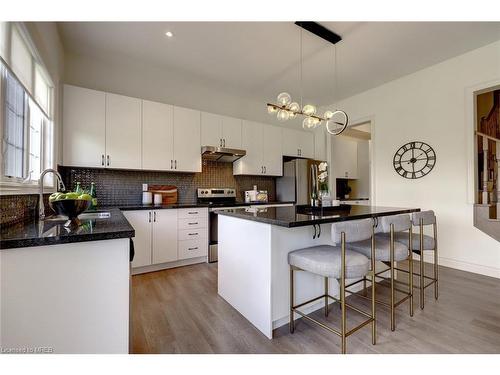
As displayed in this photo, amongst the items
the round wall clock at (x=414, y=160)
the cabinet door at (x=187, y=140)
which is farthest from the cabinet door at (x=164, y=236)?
the round wall clock at (x=414, y=160)

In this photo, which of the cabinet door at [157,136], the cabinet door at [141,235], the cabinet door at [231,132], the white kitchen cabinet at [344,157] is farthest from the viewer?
the white kitchen cabinet at [344,157]

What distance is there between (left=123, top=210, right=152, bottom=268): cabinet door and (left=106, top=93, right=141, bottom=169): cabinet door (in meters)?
0.68

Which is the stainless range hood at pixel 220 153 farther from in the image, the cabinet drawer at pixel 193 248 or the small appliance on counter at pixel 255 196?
the cabinet drawer at pixel 193 248

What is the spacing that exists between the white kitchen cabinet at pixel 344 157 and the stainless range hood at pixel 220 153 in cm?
227

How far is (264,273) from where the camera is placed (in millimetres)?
1697

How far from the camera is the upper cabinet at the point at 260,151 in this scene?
406 centimetres

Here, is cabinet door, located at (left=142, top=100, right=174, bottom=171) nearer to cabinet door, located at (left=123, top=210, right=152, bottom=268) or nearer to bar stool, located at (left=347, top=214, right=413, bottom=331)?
cabinet door, located at (left=123, top=210, right=152, bottom=268)

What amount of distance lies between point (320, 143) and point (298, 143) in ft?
1.80

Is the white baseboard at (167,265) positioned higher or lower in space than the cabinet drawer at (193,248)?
lower

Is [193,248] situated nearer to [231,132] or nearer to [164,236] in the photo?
[164,236]

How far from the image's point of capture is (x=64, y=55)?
2.98m

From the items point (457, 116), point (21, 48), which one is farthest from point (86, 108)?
point (457, 116)

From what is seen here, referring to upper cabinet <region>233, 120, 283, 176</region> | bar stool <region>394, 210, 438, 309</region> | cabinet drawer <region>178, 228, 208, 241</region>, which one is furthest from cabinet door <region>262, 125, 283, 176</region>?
bar stool <region>394, 210, 438, 309</region>

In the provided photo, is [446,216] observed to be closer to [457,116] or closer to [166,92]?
[457,116]
